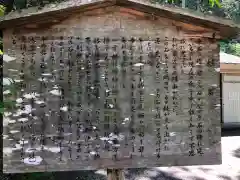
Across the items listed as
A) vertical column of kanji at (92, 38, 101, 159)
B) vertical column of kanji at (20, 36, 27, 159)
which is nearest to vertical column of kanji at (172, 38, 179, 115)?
vertical column of kanji at (92, 38, 101, 159)

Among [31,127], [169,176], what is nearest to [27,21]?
[31,127]

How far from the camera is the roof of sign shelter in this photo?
3318 millimetres

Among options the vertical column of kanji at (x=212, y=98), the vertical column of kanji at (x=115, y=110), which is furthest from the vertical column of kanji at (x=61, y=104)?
the vertical column of kanji at (x=212, y=98)

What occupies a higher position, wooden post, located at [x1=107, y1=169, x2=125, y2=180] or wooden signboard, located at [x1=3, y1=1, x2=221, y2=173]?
wooden signboard, located at [x1=3, y1=1, x2=221, y2=173]

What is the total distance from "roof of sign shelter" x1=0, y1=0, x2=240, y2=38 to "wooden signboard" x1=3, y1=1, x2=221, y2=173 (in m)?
0.12

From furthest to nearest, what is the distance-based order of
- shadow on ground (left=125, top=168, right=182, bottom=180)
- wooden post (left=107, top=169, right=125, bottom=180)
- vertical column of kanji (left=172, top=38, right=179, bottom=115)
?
shadow on ground (left=125, top=168, right=182, bottom=180) → wooden post (left=107, top=169, right=125, bottom=180) → vertical column of kanji (left=172, top=38, right=179, bottom=115)

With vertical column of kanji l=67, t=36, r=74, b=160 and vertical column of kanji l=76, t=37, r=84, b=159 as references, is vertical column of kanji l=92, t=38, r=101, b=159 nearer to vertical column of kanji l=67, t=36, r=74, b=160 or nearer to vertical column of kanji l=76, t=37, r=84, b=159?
vertical column of kanji l=76, t=37, r=84, b=159

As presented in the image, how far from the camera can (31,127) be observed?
11.0 ft

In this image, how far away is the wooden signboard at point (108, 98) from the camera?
3.38 metres

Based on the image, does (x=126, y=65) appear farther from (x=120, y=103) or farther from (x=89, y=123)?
(x=89, y=123)

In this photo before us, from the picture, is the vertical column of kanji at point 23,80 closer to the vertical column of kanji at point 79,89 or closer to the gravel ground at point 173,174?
the vertical column of kanji at point 79,89

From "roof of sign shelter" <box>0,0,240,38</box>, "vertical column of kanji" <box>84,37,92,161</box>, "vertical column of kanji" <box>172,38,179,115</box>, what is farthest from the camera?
"vertical column of kanji" <box>172,38,179,115</box>

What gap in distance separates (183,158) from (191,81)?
837 millimetres

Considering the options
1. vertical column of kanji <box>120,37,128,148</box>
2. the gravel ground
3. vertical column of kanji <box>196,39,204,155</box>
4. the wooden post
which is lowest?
the gravel ground
